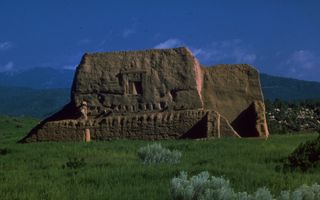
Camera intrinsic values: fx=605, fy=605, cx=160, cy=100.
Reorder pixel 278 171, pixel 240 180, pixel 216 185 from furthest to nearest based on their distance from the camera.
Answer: pixel 278 171 < pixel 240 180 < pixel 216 185

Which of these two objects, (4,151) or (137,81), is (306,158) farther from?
(137,81)

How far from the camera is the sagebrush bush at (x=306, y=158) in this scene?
1320 cm

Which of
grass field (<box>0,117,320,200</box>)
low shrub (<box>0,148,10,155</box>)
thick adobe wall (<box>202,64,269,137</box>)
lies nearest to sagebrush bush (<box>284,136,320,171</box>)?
grass field (<box>0,117,320,200</box>)

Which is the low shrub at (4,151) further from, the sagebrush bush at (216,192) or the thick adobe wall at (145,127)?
the sagebrush bush at (216,192)

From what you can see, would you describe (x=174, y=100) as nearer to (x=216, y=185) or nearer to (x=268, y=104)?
(x=216, y=185)

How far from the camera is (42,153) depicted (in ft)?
57.5

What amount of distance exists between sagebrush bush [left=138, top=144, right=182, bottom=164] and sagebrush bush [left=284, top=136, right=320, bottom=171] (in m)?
2.71

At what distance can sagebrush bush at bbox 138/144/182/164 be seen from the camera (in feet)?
48.6

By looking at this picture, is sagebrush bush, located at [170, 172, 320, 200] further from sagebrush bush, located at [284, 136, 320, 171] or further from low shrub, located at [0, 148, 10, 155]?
low shrub, located at [0, 148, 10, 155]

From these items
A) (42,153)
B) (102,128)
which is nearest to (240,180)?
(42,153)

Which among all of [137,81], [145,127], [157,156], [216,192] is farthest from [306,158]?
[137,81]

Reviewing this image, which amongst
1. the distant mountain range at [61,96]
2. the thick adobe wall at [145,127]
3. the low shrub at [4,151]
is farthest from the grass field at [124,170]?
the distant mountain range at [61,96]

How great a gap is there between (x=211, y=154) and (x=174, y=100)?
28.4 feet

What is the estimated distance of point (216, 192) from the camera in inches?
308
